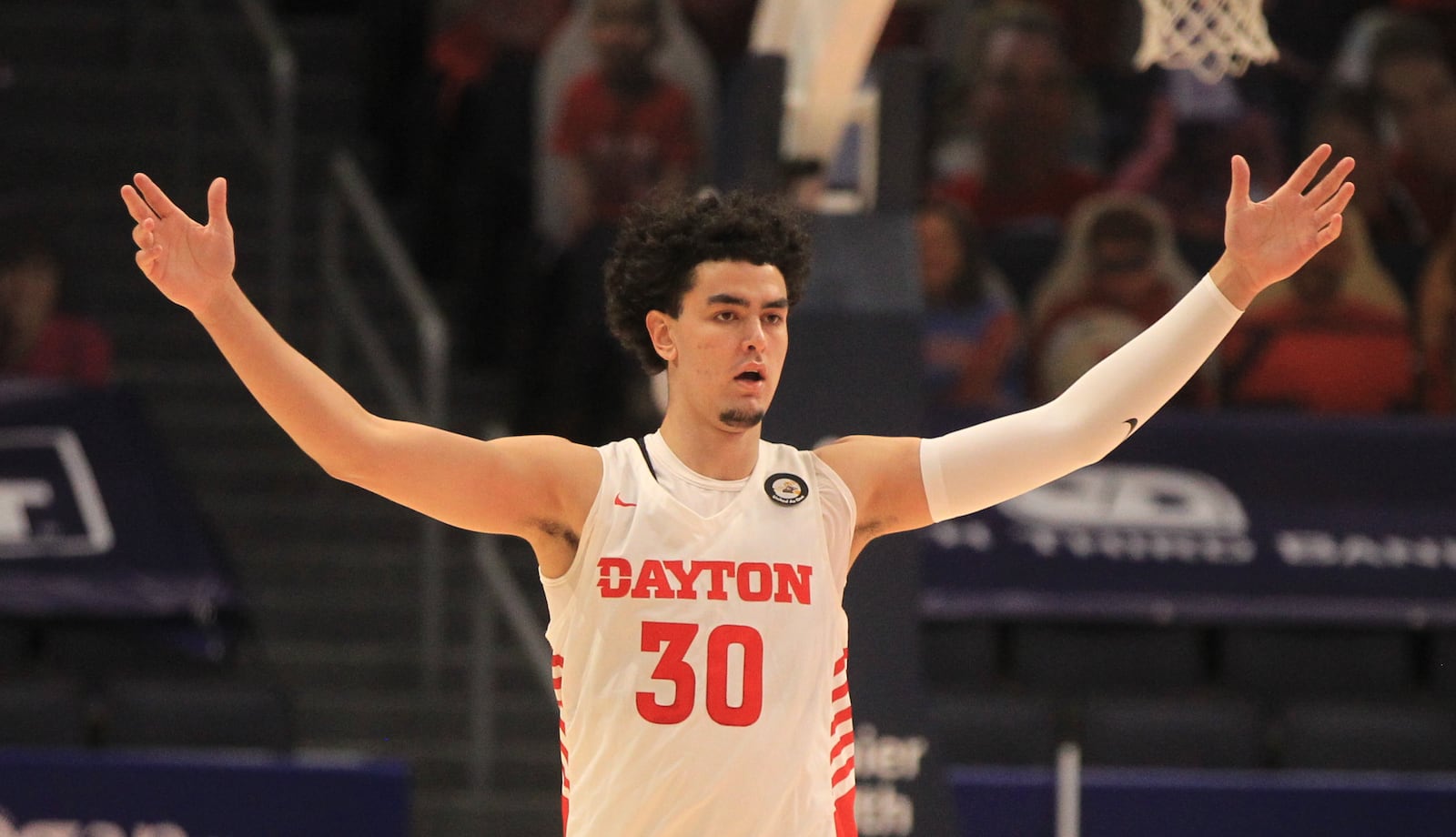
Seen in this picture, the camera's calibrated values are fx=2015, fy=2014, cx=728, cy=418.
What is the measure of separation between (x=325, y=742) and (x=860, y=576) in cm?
379

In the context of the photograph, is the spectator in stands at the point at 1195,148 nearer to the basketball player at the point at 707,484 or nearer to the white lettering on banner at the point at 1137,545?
the white lettering on banner at the point at 1137,545

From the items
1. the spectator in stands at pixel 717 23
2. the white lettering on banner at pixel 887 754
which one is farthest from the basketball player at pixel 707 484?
the spectator in stands at pixel 717 23

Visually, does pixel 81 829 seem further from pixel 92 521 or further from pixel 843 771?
pixel 843 771

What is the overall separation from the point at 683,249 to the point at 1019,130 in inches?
294

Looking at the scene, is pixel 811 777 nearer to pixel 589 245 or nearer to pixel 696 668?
pixel 696 668

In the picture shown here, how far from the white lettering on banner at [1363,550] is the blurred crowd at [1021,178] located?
32.8 inches

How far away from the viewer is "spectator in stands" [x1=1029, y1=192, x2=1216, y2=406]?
10.6 m

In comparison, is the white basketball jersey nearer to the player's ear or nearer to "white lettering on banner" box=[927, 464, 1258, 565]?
the player's ear

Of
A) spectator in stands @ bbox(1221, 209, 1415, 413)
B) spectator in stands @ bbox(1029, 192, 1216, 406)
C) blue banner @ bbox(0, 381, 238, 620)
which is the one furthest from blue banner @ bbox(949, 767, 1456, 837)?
blue banner @ bbox(0, 381, 238, 620)

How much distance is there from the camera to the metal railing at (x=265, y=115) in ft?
38.1

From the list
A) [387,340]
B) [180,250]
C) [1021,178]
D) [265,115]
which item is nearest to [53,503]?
[387,340]

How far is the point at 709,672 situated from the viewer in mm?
3936

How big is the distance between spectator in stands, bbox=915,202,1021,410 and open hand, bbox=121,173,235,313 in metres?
7.08

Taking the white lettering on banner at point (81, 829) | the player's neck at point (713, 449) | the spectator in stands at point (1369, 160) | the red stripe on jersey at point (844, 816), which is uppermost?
the spectator in stands at point (1369, 160)
